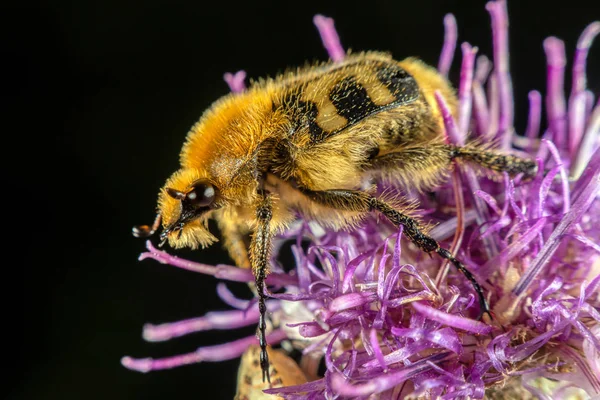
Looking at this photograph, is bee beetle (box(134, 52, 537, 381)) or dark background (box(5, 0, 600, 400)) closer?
bee beetle (box(134, 52, 537, 381))

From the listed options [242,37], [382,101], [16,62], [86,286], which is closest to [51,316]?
[86,286]

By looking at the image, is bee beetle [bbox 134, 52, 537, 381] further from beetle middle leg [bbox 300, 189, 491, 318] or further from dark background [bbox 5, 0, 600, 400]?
dark background [bbox 5, 0, 600, 400]

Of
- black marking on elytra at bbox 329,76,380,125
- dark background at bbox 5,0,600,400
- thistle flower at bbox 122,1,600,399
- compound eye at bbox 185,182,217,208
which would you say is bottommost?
thistle flower at bbox 122,1,600,399

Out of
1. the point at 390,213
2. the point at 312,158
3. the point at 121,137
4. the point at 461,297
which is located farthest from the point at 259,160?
the point at 121,137

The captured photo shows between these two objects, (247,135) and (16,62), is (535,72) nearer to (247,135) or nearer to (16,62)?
(247,135)

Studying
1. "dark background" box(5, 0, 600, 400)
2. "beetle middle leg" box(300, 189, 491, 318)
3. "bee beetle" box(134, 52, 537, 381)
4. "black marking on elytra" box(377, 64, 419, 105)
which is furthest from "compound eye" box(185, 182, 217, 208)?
"dark background" box(5, 0, 600, 400)

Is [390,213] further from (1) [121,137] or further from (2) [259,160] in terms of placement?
(1) [121,137]
